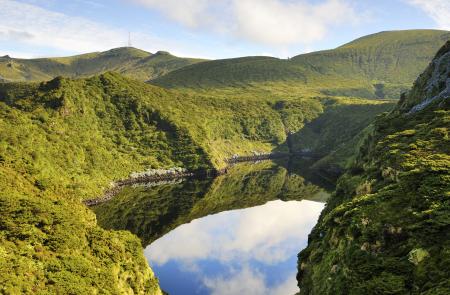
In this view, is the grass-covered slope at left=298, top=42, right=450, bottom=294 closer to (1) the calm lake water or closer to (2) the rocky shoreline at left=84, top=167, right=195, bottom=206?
(1) the calm lake water

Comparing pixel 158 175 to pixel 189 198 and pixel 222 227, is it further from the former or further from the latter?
pixel 222 227

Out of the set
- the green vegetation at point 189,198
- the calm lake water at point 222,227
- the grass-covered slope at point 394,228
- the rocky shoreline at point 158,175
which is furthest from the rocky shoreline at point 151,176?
the grass-covered slope at point 394,228

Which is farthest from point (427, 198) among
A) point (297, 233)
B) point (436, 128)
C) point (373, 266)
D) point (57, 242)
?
point (297, 233)

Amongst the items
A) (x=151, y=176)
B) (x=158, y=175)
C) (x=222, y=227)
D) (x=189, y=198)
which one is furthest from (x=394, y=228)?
(x=158, y=175)

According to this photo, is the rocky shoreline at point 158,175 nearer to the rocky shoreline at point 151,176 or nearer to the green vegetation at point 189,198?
the rocky shoreline at point 151,176

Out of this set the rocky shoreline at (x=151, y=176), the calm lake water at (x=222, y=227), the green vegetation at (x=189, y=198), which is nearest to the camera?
the calm lake water at (x=222, y=227)

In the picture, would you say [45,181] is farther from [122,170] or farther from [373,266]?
[122,170]
